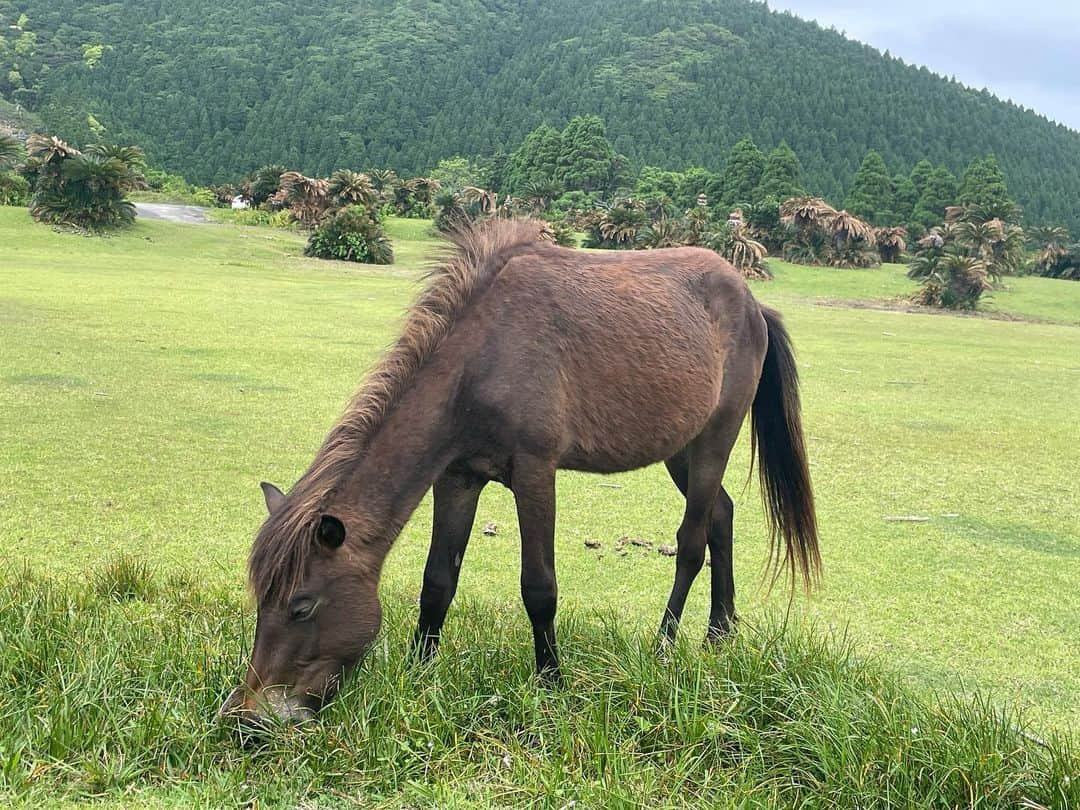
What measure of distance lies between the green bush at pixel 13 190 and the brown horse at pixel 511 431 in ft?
84.7

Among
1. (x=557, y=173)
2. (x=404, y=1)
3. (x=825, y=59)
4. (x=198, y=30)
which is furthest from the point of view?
(x=404, y=1)

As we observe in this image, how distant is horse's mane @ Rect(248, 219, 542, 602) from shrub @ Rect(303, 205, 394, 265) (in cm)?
1951

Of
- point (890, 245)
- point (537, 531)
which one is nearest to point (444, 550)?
point (537, 531)

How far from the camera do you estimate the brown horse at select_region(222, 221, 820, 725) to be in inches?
114

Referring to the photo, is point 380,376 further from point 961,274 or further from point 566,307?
point 961,274

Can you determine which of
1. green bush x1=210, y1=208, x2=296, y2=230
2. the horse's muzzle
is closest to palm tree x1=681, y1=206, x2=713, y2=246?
green bush x1=210, y1=208, x2=296, y2=230

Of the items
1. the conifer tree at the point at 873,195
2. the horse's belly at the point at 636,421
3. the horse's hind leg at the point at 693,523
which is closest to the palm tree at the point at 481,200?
the conifer tree at the point at 873,195

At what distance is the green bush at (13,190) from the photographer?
81.0 feet

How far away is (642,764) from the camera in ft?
9.69

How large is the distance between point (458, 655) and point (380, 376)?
1.12 meters

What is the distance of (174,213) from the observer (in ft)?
95.9

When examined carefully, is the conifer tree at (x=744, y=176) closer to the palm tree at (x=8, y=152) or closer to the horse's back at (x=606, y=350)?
the palm tree at (x=8, y=152)

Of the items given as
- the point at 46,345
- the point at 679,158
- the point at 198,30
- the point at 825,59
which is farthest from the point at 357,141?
the point at 46,345

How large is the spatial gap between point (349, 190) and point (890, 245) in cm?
1857
